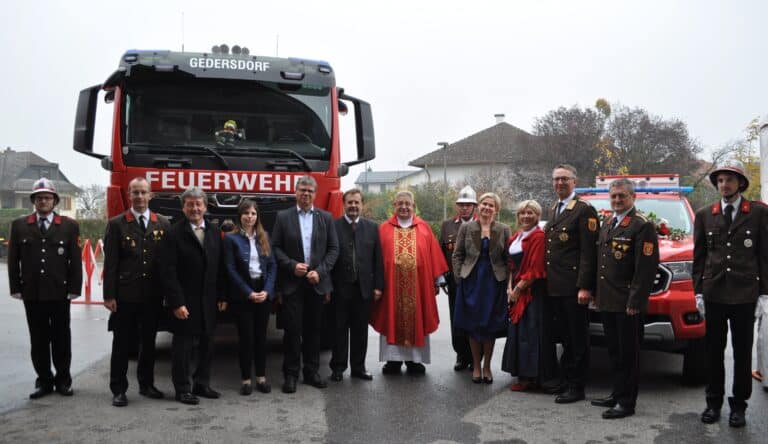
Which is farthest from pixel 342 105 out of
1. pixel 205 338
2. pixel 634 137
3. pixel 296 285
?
pixel 634 137

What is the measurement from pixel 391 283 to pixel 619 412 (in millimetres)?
2499

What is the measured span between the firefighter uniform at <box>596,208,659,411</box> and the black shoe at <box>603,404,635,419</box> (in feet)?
0.08

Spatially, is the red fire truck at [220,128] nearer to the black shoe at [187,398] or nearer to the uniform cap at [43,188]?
the uniform cap at [43,188]

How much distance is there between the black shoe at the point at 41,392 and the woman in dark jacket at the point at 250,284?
1.61 meters

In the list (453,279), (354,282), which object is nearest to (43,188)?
(354,282)

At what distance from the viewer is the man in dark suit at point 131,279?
6391 mm

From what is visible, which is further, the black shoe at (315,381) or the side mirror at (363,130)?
the side mirror at (363,130)

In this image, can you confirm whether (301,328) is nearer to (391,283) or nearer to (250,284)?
(250,284)

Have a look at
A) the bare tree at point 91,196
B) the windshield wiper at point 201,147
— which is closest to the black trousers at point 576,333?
the windshield wiper at point 201,147

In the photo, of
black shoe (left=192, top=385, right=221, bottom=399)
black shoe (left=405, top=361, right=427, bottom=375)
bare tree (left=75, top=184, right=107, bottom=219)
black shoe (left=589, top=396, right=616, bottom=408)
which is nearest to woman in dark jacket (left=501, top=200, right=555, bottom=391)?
black shoe (left=589, top=396, right=616, bottom=408)

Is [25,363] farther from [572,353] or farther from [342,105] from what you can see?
[572,353]

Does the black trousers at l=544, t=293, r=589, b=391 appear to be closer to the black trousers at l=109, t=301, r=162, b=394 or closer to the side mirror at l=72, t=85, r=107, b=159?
the black trousers at l=109, t=301, r=162, b=394

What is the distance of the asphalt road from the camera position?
5461 millimetres

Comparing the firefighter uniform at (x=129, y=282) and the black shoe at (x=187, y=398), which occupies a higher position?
the firefighter uniform at (x=129, y=282)
